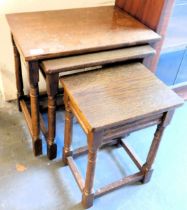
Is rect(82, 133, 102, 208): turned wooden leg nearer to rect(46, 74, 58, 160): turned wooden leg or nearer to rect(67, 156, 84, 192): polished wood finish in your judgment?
rect(67, 156, 84, 192): polished wood finish

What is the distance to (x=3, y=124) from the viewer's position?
5.63ft

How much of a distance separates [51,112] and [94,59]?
1.13 feet

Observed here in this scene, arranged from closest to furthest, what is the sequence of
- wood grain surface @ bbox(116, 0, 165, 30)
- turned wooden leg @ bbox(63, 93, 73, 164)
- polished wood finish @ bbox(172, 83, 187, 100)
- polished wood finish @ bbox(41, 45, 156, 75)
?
polished wood finish @ bbox(41, 45, 156, 75), turned wooden leg @ bbox(63, 93, 73, 164), wood grain surface @ bbox(116, 0, 165, 30), polished wood finish @ bbox(172, 83, 187, 100)

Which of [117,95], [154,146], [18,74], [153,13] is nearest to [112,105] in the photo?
[117,95]

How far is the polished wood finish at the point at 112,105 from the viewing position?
3.27ft

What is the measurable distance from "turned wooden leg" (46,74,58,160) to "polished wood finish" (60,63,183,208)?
51 millimetres

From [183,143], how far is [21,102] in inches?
43.3

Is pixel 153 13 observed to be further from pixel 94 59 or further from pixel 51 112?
pixel 51 112

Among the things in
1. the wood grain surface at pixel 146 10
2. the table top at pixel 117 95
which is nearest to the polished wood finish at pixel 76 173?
the table top at pixel 117 95

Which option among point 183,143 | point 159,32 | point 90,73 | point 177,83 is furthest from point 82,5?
point 183,143

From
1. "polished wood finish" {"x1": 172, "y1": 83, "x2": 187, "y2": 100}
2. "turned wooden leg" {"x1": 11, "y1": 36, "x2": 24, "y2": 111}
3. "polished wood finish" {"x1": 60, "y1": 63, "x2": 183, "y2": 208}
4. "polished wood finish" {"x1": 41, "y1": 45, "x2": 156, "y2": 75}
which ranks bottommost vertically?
"polished wood finish" {"x1": 172, "y1": 83, "x2": 187, "y2": 100}

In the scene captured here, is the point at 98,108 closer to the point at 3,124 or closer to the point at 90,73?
the point at 90,73

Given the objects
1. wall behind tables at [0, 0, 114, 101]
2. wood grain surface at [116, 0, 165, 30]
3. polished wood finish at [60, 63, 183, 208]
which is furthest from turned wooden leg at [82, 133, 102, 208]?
wall behind tables at [0, 0, 114, 101]

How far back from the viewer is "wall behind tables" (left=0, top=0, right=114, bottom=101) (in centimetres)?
149
